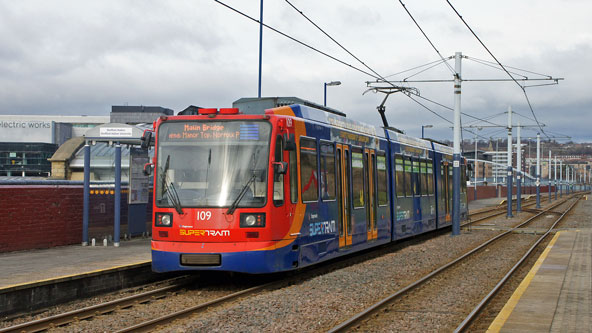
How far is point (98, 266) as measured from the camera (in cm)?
1270

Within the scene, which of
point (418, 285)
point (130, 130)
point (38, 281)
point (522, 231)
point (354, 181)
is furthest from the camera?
point (522, 231)

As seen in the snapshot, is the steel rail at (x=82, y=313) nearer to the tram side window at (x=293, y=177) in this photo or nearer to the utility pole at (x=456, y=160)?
the tram side window at (x=293, y=177)

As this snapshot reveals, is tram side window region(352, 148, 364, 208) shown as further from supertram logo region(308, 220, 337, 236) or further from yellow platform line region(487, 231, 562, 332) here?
yellow platform line region(487, 231, 562, 332)

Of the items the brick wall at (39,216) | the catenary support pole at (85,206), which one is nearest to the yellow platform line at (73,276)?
the brick wall at (39,216)

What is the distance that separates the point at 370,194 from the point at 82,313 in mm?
8390

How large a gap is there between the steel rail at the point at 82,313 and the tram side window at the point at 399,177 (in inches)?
349

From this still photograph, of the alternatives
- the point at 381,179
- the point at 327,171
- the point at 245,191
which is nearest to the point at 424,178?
the point at 381,179

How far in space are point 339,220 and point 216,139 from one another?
11.9 feet

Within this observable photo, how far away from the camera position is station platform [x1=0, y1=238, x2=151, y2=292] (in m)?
11.2

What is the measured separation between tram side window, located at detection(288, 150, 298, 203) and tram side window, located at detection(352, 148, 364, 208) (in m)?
3.08

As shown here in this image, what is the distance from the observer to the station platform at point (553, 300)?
8422 millimetres

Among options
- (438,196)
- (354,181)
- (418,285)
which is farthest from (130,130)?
(438,196)

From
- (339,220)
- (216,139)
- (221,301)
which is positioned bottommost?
(221,301)

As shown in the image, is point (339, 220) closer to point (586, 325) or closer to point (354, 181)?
point (354, 181)
